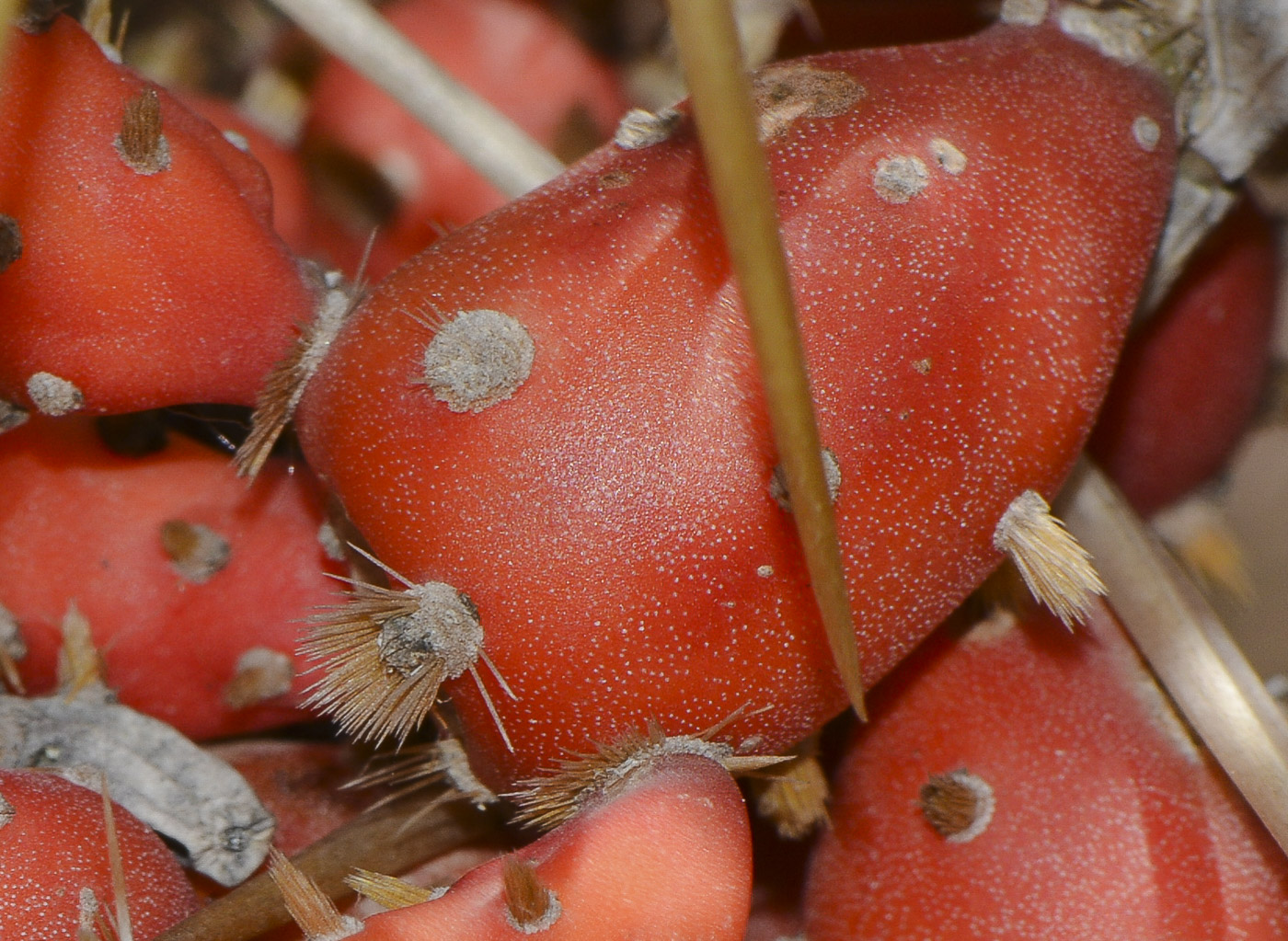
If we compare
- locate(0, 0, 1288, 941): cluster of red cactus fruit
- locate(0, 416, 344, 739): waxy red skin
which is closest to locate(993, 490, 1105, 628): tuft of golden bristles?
locate(0, 0, 1288, 941): cluster of red cactus fruit

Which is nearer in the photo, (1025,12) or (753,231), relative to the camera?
(753,231)

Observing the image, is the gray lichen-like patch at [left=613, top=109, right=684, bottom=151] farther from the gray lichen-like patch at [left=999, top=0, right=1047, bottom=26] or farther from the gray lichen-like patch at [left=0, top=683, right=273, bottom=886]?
the gray lichen-like patch at [left=0, top=683, right=273, bottom=886]

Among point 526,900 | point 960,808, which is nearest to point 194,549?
point 526,900

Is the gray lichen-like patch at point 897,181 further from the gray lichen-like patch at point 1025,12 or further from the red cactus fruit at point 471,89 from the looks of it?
the red cactus fruit at point 471,89

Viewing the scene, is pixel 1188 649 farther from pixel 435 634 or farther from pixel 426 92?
pixel 426 92

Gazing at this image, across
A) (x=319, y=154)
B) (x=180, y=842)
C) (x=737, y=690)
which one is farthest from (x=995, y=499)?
(x=319, y=154)
